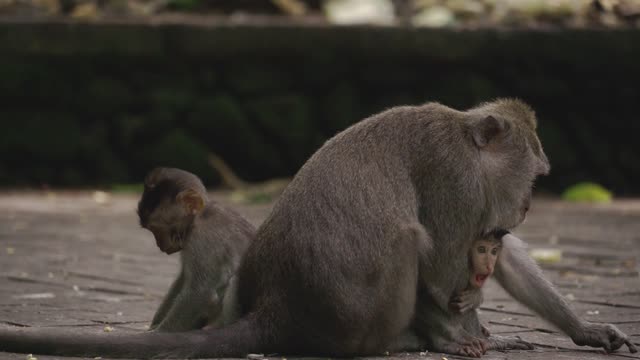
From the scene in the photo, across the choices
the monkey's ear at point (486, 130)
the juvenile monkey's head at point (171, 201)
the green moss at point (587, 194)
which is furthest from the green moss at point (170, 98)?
the monkey's ear at point (486, 130)

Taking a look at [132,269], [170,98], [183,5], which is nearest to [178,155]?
[170,98]

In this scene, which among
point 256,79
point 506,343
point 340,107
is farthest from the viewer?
point 340,107

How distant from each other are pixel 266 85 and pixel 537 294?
7080 mm

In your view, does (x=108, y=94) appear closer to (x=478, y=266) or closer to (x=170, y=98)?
(x=170, y=98)

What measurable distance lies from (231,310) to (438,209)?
2.36 ft

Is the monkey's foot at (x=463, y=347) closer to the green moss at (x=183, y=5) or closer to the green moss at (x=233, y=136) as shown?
the green moss at (x=233, y=136)

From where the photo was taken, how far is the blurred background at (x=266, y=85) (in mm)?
11266

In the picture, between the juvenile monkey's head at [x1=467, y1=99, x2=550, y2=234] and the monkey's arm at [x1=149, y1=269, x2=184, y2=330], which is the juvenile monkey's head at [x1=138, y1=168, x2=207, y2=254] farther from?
the juvenile monkey's head at [x1=467, y1=99, x2=550, y2=234]

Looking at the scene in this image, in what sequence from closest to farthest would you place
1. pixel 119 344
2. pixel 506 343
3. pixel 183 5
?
1. pixel 119 344
2. pixel 506 343
3. pixel 183 5

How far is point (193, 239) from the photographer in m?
4.64

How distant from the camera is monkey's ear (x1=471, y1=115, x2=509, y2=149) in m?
4.32

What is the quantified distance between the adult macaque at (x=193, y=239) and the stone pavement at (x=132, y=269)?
1.10 feet

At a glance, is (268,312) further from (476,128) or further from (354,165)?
(476,128)

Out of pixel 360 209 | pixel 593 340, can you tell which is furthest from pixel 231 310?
pixel 593 340
